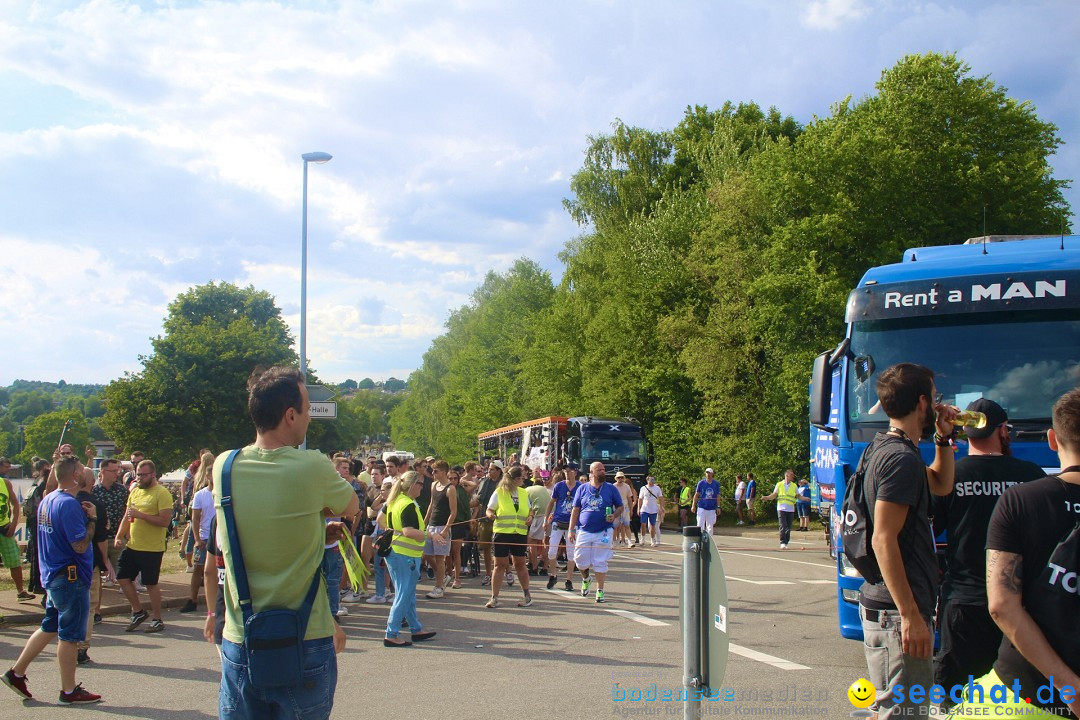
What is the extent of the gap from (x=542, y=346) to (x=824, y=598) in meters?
Answer: 33.9

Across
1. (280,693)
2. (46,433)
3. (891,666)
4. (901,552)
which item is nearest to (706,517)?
(891,666)

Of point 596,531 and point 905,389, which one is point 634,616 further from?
point 905,389

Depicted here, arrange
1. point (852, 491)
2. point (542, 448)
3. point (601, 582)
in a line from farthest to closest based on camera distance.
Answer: point (542, 448) < point (601, 582) < point (852, 491)

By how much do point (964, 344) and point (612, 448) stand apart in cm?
2456

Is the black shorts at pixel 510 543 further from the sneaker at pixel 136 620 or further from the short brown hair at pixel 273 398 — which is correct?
the short brown hair at pixel 273 398

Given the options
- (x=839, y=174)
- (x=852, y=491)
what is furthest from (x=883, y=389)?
(x=839, y=174)

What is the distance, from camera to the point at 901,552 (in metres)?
3.85

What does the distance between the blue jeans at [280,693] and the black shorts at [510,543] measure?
889cm

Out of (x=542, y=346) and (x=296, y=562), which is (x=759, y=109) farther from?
(x=296, y=562)

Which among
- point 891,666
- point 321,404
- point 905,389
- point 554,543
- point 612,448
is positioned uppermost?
point 321,404

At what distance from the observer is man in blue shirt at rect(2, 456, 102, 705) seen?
22.2ft

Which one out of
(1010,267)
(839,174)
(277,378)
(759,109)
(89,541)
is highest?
(759,109)

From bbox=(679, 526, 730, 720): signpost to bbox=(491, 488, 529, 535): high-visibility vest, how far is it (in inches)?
348

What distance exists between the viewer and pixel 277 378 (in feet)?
11.5
